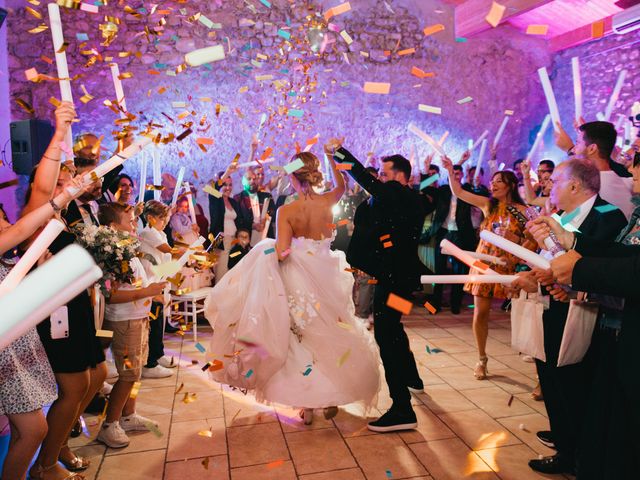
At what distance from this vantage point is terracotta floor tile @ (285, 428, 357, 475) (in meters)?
2.70

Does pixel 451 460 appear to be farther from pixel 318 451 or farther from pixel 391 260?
pixel 391 260

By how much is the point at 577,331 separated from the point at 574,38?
26.8 ft

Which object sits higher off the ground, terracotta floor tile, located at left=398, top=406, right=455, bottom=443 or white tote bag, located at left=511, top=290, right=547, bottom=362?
white tote bag, located at left=511, top=290, right=547, bottom=362

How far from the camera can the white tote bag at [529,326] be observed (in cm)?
281

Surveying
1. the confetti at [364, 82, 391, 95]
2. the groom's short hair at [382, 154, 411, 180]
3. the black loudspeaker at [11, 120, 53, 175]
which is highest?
the confetti at [364, 82, 391, 95]

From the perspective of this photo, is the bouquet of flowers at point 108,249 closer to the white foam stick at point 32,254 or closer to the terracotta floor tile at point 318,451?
the terracotta floor tile at point 318,451

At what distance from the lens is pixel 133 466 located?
2672 mm

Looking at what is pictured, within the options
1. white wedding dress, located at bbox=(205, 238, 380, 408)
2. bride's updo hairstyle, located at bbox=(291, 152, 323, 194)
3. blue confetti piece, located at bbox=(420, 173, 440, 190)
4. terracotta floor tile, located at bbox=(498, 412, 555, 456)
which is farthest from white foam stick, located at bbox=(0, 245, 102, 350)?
blue confetti piece, located at bbox=(420, 173, 440, 190)

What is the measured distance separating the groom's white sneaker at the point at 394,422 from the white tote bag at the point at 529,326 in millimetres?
815

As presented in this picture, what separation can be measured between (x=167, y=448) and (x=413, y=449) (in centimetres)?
146

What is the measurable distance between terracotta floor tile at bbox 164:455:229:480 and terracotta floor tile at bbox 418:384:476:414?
154 centimetres

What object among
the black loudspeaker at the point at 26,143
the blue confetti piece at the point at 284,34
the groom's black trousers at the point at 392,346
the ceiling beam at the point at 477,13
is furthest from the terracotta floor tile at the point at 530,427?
the blue confetti piece at the point at 284,34

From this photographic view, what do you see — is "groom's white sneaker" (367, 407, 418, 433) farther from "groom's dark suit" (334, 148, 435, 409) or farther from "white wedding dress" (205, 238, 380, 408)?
"white wedding dress" (205, 238, 380, 408)

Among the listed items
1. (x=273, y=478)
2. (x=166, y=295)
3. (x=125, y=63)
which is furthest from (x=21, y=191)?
(x=273, y=478)
